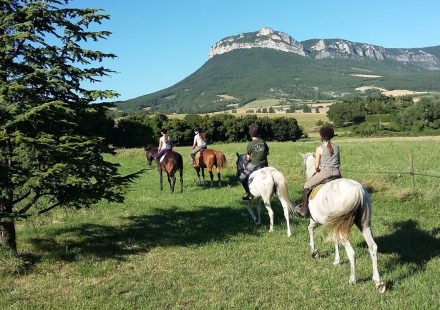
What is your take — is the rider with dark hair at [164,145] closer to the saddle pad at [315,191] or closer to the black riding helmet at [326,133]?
the saddle pad at [315,191]

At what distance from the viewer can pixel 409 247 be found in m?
10.4

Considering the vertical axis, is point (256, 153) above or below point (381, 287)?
above

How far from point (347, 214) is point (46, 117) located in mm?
6694

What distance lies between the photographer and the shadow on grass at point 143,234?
428 inches

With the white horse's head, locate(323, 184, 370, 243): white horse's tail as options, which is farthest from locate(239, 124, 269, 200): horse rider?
locate(323, 184, 370, 243): white horse's tail

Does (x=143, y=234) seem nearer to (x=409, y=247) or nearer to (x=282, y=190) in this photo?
(x=282, y=190)

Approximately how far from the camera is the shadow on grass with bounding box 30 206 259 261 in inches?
428

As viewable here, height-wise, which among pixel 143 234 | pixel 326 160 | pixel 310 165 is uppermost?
pixel 326 160

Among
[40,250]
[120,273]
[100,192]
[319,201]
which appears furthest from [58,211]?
[319,201]

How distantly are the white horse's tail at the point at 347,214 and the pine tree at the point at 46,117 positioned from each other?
5.26m

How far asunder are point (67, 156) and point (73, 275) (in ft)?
8.45

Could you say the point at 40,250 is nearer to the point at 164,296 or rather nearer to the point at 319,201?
the point at 164,296

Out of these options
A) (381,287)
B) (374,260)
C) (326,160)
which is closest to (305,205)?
(326,160)

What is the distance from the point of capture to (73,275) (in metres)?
9.16
